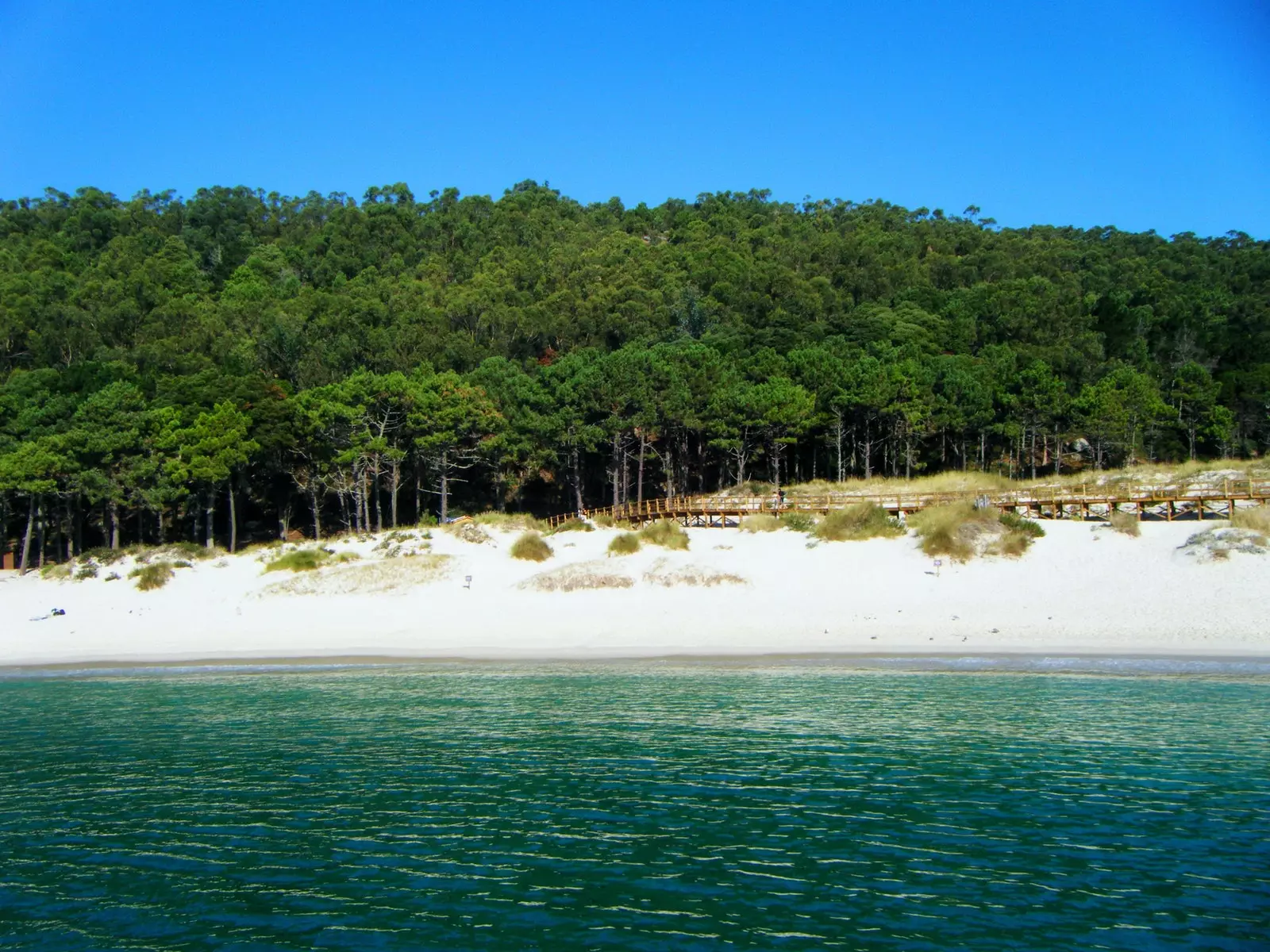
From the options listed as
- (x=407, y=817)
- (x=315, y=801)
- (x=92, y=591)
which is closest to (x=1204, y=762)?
(x=407, y=817)

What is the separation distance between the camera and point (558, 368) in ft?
196

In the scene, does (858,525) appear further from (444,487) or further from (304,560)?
(444,487)

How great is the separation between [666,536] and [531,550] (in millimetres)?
6063

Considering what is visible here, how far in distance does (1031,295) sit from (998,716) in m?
74.3

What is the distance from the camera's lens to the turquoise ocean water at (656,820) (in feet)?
35.5

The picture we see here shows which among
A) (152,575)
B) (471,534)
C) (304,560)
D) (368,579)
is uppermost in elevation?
(471,534)

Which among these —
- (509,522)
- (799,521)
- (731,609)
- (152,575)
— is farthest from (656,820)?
(509,522)

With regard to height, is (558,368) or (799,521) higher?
(558,368)

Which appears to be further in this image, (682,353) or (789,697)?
(682,353)

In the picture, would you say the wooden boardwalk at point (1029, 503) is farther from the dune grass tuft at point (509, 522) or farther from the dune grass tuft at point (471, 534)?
the dune grass tuft at point (471, 534)

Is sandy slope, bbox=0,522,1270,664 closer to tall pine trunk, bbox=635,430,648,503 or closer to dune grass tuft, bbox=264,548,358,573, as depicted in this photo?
dune grass tuft, bbox=264,548,358,573

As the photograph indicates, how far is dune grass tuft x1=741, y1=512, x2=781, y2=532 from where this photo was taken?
4525 cm

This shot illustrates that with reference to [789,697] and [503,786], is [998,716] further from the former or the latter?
[503,786]

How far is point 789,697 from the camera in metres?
23.7
